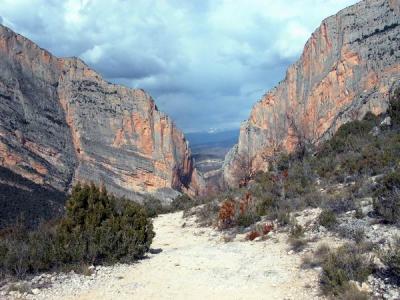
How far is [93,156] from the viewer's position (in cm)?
7581

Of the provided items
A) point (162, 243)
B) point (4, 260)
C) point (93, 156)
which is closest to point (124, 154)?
point (93, 156)

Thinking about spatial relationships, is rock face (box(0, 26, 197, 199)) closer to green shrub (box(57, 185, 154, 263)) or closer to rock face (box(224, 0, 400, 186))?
rock face (box(224, 0, 400, 186))

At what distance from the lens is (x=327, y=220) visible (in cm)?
1238

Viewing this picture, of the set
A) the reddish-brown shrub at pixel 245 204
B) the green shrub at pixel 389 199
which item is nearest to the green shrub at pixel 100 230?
the reddish-brown shrub at pixel 245 204

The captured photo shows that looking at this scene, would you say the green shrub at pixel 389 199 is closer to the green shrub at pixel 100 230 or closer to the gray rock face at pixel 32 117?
the green shrub at pixel 100 230

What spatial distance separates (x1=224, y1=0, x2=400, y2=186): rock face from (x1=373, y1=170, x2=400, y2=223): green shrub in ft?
86.8

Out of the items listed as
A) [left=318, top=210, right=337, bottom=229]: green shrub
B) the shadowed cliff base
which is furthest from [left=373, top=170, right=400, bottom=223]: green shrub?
the shadowed cliff base

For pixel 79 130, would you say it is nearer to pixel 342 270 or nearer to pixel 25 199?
pixel 25 199

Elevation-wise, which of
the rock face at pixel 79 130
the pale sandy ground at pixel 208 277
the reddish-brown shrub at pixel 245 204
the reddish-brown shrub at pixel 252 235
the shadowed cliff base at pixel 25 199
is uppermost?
the rock face at pixel 79 130

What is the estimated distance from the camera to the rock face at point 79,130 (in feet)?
209

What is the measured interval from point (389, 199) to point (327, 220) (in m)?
1.63

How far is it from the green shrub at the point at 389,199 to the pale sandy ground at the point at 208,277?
253 cm

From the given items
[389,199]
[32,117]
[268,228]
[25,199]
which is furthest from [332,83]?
[389,199]

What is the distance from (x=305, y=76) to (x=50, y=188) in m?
40.2
